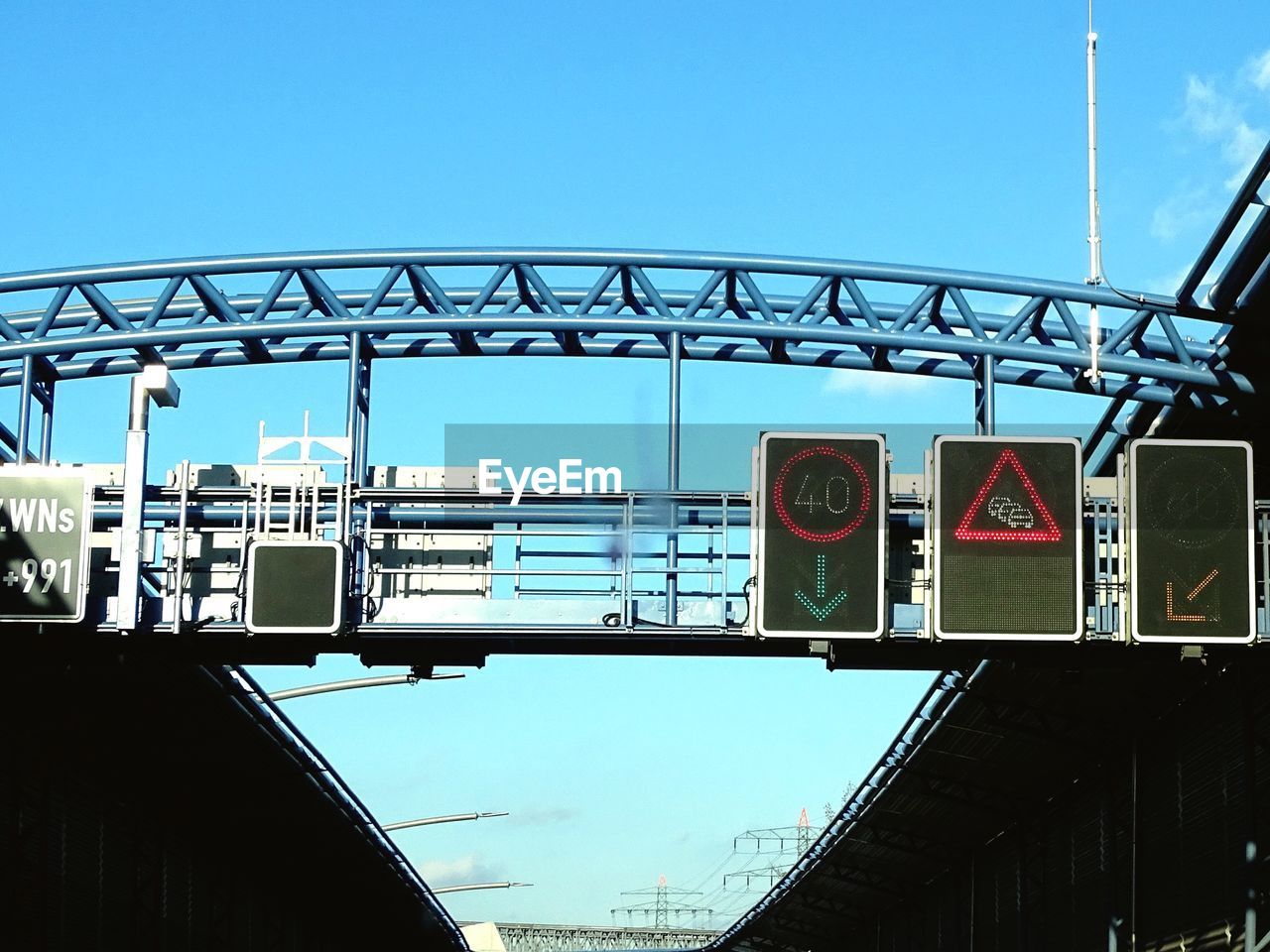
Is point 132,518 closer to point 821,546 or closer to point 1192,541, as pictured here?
point 821,546

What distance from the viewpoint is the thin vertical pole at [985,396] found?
1053 inches

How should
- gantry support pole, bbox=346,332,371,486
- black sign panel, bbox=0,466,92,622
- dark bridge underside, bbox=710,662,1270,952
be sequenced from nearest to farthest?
black sign panel, bbox=0,466,92,622 < gantry support pole, bbox=346,332,371,486 < dark bridge underside, bbox=710,662,1270,952

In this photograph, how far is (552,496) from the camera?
72.5ft

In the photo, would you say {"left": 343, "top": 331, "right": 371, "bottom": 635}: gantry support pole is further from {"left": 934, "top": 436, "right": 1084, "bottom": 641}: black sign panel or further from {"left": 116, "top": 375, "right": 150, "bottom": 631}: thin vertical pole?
{"left": 934, "top": 436, "right": 1084, "bottom": 641}: black sign panel

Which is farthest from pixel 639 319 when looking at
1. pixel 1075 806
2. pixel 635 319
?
pixel 1075 806

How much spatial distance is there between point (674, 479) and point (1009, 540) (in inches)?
194

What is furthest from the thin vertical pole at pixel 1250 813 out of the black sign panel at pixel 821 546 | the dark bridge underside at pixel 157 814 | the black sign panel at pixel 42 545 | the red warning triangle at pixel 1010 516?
the black sign panel at pixel 42 545

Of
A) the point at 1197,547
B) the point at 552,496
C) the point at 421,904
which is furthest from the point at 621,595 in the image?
the point at 421,904

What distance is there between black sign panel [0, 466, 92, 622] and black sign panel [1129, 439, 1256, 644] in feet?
33.8

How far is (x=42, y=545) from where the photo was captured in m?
21.1

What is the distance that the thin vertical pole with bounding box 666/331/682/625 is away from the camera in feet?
70.9

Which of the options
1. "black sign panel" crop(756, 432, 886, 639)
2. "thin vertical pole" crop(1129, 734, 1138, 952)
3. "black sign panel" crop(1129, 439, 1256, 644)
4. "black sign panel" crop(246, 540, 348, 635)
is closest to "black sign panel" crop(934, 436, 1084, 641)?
"black sign panel" crop(756, 432, 886, 639)

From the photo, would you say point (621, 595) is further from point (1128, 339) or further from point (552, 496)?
point (1128, 339)

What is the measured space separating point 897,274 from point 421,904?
39160 mm
